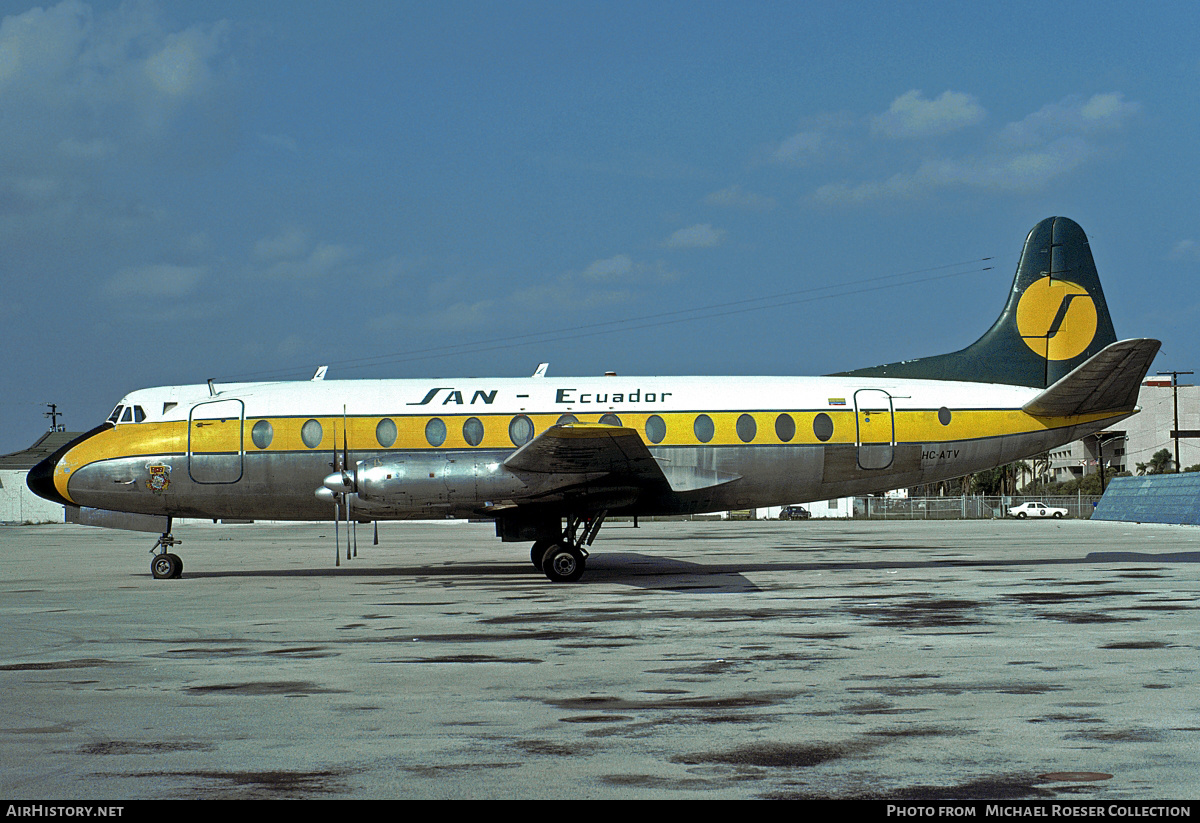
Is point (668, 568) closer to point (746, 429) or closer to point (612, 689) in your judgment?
point (746, 429)

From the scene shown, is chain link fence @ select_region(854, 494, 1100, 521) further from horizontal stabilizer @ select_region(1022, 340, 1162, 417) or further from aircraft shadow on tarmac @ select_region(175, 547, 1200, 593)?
horizontal stabilizer @ select_region(1022, 340, 1162, 417)

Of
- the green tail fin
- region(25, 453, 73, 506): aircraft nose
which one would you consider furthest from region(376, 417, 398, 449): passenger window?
the green tail fin

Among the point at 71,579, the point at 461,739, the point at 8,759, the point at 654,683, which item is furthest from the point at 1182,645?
the point at 71,579

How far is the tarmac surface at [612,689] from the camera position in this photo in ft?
20.2

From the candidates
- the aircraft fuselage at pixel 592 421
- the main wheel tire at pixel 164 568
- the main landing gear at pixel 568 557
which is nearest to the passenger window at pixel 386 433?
the aircraft fuselage at pixel 592 421

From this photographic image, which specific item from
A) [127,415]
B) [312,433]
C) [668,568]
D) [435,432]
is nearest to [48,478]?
[127,415]

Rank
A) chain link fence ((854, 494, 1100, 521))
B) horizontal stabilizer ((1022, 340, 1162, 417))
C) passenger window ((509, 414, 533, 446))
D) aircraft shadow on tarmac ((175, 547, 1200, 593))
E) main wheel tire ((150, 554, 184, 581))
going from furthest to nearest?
chain link fence ((854, 494, 1100, 521)), main wheel tire ((150, 554, 184, 581)), aircraft shadow on tarmac ((175, 547, 1200, 593)), passenger window ((509, 414, 533, 446)), horizontal stabilizer ((1022, 340, 1162, 417))

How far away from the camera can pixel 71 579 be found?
22.2 m

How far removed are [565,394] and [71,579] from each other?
11.4m

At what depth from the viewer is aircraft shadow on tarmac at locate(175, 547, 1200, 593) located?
68.3 feet

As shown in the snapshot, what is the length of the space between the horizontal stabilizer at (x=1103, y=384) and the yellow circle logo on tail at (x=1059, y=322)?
5.50ft

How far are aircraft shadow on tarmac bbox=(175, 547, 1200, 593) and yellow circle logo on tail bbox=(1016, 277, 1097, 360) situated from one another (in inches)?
185

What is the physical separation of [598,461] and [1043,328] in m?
10.6

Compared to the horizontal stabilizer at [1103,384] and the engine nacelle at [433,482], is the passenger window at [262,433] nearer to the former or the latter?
the engine nacelle at [433,482]
